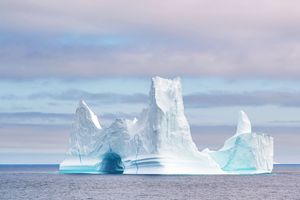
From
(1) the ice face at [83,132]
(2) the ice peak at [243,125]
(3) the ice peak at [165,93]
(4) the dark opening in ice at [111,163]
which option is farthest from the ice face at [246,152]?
(1) the ice face at [83,132]

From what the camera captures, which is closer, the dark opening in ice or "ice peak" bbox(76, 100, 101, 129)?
"ice peak" bbox(76, 100, 101, 129)

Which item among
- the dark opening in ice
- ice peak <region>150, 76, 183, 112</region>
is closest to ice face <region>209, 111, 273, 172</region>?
ice peak <region>150, 76, 183, 112</region>

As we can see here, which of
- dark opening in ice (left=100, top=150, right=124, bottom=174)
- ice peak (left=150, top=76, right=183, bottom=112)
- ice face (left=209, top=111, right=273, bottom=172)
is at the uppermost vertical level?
ice peak (left=150, top=76, right=183, bottom=112)

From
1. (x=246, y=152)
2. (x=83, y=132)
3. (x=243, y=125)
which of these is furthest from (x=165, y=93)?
(x=243, y=125)

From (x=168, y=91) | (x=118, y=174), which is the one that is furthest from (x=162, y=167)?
(x=118, y=174)

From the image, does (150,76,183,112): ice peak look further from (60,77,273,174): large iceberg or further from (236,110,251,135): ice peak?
(236,110,251,135): ice peak

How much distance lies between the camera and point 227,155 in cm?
7894

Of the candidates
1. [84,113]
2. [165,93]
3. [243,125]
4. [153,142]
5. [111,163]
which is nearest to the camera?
[153,142]

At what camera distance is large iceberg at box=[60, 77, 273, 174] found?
2603 inches

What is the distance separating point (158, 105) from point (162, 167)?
20.2 feet

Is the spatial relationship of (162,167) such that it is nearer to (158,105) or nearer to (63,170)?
(158,105)

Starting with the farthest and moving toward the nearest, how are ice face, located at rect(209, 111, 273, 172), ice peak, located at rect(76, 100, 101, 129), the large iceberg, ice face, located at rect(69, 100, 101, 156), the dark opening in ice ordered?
1. ice face, located at rect(209, 111, 273, 172)
2. the dark opening in ice
3. ice face, located at rect(69, 100, 101, 156)
4. ice peak, located at rect(76, 100, 101, 129)
5. the large iceberg

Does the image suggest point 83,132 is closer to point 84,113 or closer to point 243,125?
point 84,113

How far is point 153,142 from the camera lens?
216ft
